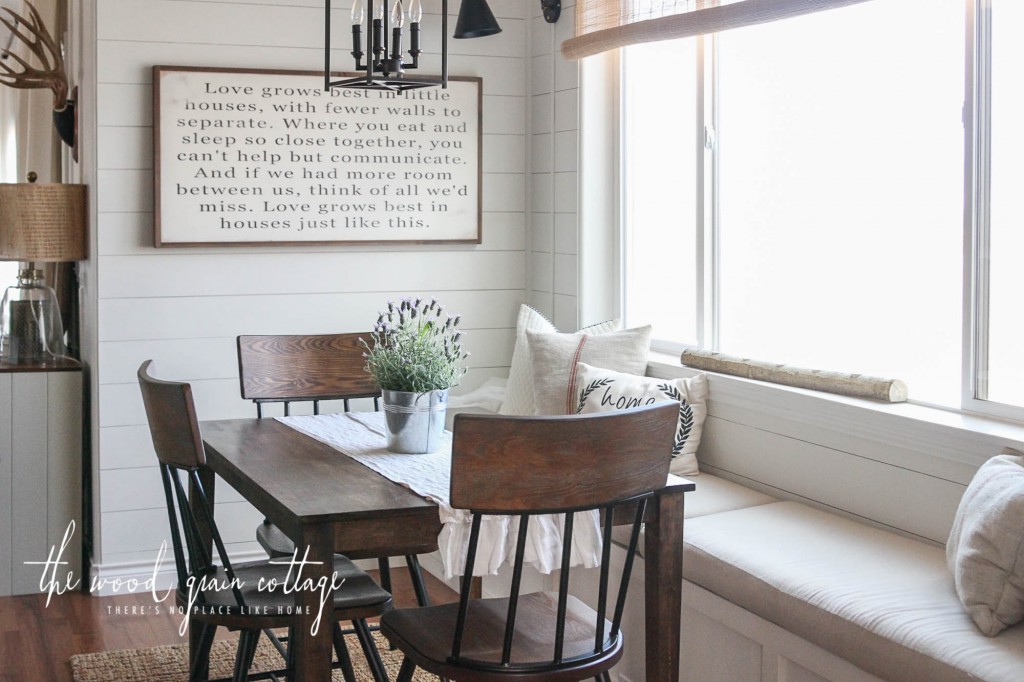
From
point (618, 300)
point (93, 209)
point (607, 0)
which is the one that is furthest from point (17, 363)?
point (607, 0)

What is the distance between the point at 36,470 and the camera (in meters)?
3.98

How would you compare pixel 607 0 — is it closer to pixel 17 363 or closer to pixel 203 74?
pixel 203 74

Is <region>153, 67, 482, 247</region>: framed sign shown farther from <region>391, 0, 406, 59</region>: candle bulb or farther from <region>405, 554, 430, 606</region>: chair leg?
<region>391, 0, 406, 59</region>: candle bulb

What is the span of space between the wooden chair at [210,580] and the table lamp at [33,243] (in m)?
1.67

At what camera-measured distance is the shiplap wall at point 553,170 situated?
411 centimetres

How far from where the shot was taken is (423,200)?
14.0 feet

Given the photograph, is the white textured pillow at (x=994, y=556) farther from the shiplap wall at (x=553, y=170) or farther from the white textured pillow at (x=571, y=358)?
the shiplap wall at (x=553, y=170)

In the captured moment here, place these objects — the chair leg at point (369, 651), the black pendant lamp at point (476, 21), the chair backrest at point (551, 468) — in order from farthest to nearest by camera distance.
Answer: the black pendant lamp at point (476, 21), the chair leg at point (369, 651), the chair backrest at point (551, 468)

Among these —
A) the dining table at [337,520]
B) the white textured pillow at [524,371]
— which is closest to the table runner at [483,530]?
the dining table at [337,520]

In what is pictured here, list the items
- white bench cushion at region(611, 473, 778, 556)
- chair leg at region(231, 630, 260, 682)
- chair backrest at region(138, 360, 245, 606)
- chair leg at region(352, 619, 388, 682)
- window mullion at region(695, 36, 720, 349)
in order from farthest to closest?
window mullion at region(695, 36, 720, 349)
white bench cushion at region(611, 473, 778, 556)
chair leg at region(352, 619, 388, 682)
chair leg at region(231, 630, 260, 682)
chair backrest at region(138, 360, 245, 606)

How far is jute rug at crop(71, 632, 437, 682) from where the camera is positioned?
321 centimetres

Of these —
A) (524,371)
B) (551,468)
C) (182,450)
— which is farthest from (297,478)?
(524,371)

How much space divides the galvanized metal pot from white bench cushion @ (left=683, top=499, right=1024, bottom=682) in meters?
0.69

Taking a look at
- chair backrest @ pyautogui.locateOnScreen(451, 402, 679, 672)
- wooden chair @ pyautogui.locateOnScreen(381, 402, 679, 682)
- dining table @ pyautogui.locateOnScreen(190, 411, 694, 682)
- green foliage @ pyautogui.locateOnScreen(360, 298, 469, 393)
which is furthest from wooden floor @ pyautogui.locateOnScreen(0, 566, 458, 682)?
chair backrest @ pyautogui.locateOnScreen(451, 402, 679, 672)
